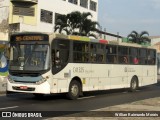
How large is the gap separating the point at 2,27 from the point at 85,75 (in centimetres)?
3018

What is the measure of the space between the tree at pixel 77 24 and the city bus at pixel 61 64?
2401 cm

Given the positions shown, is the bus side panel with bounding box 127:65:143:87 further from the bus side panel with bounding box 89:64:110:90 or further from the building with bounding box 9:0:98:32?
the building with bounding box 9:0:98:32

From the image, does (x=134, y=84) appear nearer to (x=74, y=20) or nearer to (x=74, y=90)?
(x=74, y=90)

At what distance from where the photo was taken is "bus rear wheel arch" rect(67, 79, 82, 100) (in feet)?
57.8

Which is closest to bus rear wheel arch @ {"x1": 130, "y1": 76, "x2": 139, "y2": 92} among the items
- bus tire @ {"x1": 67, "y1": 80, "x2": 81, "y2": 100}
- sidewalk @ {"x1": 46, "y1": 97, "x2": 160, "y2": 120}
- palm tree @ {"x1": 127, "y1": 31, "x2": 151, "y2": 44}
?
bus tire @ {"x1": 67, "y1": 80, "x2": 81, "y2": 100}

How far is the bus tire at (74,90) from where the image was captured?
17.6 m

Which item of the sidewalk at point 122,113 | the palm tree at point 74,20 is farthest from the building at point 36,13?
the sidewalk at point 122,113

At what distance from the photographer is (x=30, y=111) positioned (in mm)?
12789

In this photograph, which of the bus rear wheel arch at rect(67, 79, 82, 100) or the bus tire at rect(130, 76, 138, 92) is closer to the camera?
the bus rear wheel arch at rect(67, 79, 82, 100)

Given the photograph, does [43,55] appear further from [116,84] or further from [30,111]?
[116,84]

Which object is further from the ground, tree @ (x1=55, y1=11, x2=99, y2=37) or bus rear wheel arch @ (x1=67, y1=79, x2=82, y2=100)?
tree @ (x1=55, y1=11, x2=99, y2=37)

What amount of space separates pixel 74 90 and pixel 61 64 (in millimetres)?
1582

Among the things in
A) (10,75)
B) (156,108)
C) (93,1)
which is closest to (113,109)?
(156,108)

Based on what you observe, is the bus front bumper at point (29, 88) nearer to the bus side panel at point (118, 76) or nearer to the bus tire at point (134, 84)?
the bus side panel at point (118, 76)
